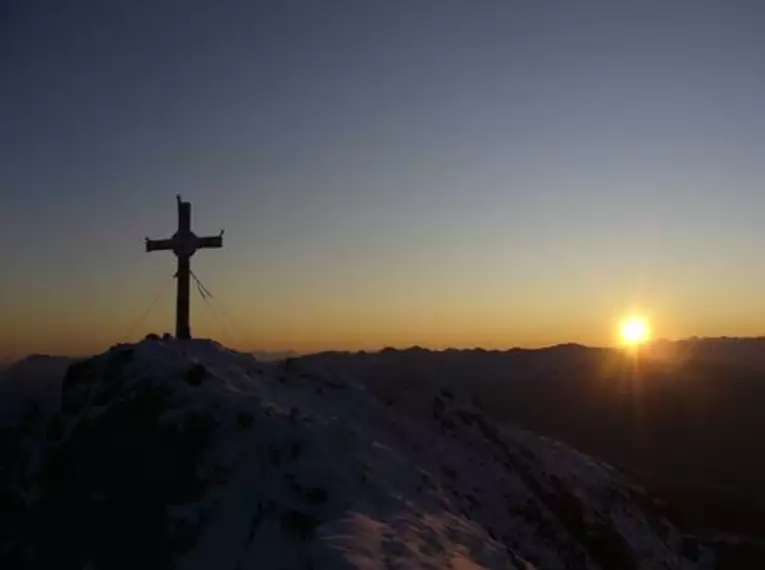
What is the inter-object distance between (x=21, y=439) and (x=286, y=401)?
287 inches

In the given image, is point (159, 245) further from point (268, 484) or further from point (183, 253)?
point (268, 484)

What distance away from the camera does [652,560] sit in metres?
22.6

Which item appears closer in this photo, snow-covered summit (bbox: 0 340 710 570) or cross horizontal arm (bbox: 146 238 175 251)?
snow-covered summit (bbox: 0 340 710 570)

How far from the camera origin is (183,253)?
25406 millimetres

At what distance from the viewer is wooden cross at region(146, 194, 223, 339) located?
25219 millimetres

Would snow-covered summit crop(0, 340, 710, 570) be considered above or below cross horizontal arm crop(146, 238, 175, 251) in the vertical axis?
below

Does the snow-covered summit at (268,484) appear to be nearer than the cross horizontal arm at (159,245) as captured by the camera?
Yes

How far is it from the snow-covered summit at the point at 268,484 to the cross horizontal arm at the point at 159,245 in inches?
182

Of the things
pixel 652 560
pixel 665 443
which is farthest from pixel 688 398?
pixel 652 560

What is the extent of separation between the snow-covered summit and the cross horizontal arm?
15.1ft

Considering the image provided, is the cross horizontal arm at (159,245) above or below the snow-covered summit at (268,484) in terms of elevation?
above

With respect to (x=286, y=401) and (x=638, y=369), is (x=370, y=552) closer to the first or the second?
(x=286, y=401)

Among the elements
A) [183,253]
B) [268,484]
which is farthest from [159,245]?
[268,484]

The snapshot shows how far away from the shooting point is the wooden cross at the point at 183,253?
82.7 feet
